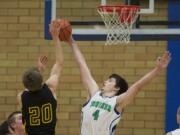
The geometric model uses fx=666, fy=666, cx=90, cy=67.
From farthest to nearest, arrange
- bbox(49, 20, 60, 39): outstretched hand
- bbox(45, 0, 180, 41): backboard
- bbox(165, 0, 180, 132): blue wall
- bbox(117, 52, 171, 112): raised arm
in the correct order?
bbox(165, 0, 180, 132): blue wall, bbox(45, 0, 180, 41): backboard, bbox(49, 20, 60, 39): outstretched hand, bbox(117, 52, 171, 112): raised arm

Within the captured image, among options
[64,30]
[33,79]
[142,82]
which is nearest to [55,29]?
[64,30]

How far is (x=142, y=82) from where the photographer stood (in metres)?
5.74

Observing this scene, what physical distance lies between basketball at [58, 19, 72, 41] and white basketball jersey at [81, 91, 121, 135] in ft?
2.07

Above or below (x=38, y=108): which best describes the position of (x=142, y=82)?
above

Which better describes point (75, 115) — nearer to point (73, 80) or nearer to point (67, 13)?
point (73, 80)

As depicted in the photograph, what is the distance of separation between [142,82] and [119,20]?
68 cm

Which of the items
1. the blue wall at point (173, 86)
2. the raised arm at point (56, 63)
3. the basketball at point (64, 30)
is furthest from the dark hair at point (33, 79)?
the blue wall at point (173, 86)

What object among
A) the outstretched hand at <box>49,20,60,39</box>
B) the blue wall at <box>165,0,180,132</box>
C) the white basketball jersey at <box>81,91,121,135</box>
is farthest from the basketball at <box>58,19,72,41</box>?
the blue wall at <box>165,0,180,132</box>

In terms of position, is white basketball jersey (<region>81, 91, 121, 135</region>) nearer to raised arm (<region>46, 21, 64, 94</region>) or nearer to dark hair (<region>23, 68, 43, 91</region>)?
raised arm (<region>46, 21, 64, 94</region>)

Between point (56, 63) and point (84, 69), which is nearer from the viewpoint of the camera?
point (56, 63)

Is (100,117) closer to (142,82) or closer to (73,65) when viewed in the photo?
(142,82)

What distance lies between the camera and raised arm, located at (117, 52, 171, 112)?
558cm

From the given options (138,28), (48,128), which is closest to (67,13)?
(138,28)

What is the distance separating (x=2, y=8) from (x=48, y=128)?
10.5 ft
